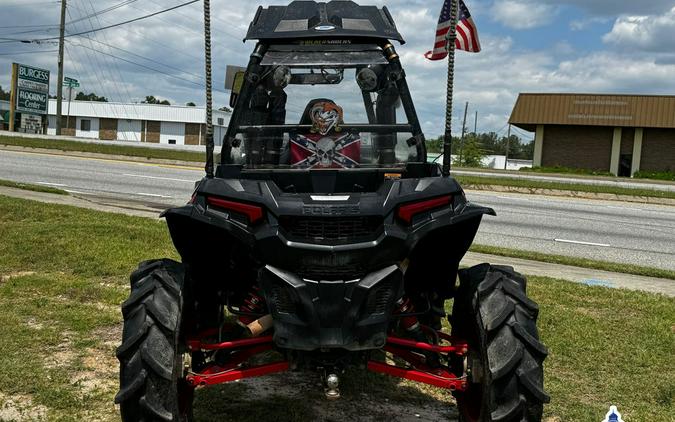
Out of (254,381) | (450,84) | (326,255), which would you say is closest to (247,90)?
(450,84)

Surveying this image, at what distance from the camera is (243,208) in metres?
3.52

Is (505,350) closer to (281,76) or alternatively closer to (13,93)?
(281,76)

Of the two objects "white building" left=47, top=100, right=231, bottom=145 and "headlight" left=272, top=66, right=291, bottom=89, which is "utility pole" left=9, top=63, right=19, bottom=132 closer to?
"white building" left=47, top=100, right=231, bottom=145

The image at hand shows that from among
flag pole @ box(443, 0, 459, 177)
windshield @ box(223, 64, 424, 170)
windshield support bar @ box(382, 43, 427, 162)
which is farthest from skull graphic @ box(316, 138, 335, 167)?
flag pole @ box(443, 0, 459, 177)

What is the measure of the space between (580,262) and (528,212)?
7298 mm

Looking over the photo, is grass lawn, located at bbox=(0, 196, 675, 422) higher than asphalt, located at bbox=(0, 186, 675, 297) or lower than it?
lower

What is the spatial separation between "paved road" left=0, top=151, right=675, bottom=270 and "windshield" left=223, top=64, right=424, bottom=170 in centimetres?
830

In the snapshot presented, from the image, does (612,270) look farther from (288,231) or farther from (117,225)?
(288,231)

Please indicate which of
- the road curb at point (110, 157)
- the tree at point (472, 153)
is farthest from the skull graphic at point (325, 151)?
the tree at point (472, 153)

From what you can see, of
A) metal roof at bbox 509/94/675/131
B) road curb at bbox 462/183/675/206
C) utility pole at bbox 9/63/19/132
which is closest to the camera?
road curb at bbox 462/183/675/206

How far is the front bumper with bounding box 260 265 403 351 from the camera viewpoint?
11.2 feet

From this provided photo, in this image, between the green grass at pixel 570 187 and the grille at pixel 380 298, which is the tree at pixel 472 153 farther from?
the grille at pixel 380 298

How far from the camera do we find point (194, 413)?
441 cm

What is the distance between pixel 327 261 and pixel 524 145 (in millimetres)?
109195
